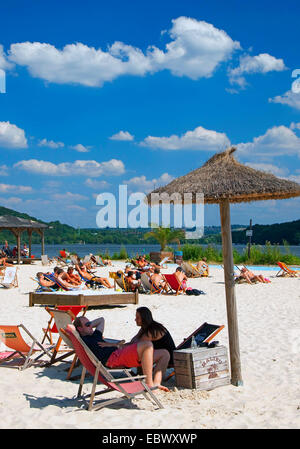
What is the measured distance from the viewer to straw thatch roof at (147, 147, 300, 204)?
4.60 meters

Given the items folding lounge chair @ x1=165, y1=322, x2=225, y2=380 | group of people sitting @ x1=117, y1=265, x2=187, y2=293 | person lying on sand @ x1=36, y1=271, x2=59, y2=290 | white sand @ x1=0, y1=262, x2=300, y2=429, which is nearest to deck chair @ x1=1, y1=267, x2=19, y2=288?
person lying on sand @ x1=36, y1=271, x2=59, y2=290

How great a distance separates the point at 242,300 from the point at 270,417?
7.18 metres

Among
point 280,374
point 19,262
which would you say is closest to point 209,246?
point 19,262

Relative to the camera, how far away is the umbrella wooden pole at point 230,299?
15.9 ft

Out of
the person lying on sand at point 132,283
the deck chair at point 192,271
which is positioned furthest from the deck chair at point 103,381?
the deck chair at point 192,271

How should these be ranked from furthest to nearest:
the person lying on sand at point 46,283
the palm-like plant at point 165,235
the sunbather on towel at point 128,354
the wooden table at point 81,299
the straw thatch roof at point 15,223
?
the palm-like plant at point 165,235, the straw thatch roof at point 15,223, the person lying on sand at point 46,283, the wooden table at point 81,299, the sunbather on towel at point 128,354

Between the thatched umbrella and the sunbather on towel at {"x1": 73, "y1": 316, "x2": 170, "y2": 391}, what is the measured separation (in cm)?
74

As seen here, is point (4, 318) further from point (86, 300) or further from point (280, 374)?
point (280, 374)

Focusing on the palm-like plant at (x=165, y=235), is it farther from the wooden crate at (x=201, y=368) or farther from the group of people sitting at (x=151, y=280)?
the wooden crate at (x=201, y=368)

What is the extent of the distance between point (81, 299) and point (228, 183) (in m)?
5.62

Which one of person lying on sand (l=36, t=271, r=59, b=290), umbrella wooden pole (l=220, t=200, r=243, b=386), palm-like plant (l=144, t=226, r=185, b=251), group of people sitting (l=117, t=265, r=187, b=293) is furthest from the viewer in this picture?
palm-like plant (l=144, t=226, r=185, b=251)

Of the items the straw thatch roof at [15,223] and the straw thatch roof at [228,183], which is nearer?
the straw thatch roof at [228,183]

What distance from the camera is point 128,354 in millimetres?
4621

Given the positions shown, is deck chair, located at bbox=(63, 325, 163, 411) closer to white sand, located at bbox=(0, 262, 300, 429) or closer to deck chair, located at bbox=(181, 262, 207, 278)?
white sand, located at bbox=(0, 262, 300, 429)
